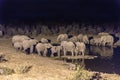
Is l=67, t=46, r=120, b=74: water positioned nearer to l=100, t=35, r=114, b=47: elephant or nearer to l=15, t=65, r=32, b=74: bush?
l=100, t=35, r=114, b=47: elephant

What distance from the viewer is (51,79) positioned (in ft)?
65.4

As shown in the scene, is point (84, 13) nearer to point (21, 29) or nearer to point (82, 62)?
point (21, 29)

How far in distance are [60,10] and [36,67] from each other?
36743 millimetres

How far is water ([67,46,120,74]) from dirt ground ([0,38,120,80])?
7.62 feet

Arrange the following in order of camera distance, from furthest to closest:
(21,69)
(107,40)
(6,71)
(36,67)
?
(107,40), (36,67), (21,69), (6,71)

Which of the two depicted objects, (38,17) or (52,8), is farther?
(52,8)

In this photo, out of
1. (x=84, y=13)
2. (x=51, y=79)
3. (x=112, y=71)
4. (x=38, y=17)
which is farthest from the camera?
(x=84, y=13)

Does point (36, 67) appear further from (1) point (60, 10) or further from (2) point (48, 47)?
(1) point (60, 10)

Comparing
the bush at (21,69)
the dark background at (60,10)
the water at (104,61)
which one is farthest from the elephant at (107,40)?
the bush at (21,69)

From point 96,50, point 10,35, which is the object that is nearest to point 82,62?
point 96,50

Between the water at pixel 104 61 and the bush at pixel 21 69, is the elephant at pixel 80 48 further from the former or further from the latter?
the bush at pixel 21 69

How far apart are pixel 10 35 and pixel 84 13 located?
21216mm

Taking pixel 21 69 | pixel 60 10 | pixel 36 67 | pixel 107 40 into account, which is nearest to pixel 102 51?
pixel 107 40

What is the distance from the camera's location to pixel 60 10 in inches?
2320
